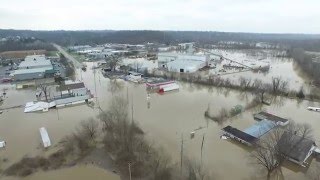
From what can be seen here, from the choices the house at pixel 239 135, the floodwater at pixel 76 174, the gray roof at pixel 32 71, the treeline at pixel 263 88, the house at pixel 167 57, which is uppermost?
the house at pixel 167 57

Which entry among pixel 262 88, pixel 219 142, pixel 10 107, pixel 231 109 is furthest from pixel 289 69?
pixel 10 107

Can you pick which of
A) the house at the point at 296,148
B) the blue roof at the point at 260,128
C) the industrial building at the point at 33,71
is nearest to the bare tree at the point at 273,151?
the house at the point at 296,148

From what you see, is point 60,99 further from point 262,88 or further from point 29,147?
point 262,88

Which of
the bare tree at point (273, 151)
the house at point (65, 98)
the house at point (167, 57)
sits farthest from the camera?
the house at point (167, 57)

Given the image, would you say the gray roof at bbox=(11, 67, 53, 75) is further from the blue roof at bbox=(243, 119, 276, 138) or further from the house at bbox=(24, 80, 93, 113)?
the blue roof at bbox=(243, 119, 276, 138)

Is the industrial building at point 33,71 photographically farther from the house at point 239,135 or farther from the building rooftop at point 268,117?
the building rooftop at point 268,117
